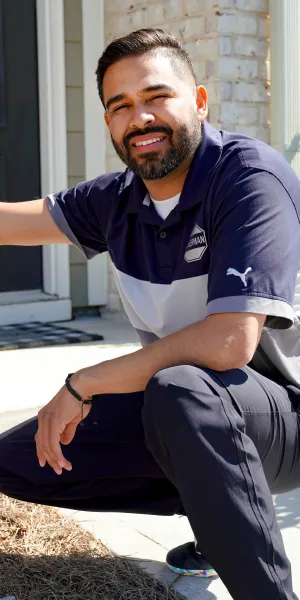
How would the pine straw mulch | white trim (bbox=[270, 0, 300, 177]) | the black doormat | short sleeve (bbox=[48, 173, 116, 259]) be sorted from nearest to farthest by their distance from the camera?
the pine straw mulch
short sleeve (bbox=[48, 173, 116, 259])
the black doormat
white trim (bbox=[270, 0, 300, 177])

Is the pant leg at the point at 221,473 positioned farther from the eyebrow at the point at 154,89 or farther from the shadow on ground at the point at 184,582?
the eyebrow at the point at 154,89

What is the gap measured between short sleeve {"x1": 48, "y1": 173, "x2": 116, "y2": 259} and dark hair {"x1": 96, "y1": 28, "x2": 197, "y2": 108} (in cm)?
35

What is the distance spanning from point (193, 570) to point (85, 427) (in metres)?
0.48

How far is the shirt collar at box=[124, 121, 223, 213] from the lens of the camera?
2.27 metres

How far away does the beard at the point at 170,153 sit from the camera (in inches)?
92.6

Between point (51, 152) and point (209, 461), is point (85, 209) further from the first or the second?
point (51, 152)

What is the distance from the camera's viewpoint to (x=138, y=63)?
93.1 inches

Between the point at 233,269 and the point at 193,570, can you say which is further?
the point at 193,570

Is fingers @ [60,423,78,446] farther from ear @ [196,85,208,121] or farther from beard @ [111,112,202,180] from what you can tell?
ear @ [196,85,208,121]

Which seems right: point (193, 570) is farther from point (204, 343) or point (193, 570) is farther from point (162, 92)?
point (162, 92)

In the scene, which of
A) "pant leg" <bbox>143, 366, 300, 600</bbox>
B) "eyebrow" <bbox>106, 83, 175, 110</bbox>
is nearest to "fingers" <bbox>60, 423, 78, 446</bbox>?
"pant leg" <bbox>143, 366, 300, 600</bbox>

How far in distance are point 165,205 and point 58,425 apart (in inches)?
25.8

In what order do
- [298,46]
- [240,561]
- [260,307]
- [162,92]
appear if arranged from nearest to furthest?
[240,561] < [260,307] < [162,92] < [298,46]

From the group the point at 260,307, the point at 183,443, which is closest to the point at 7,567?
the point at 183,443
